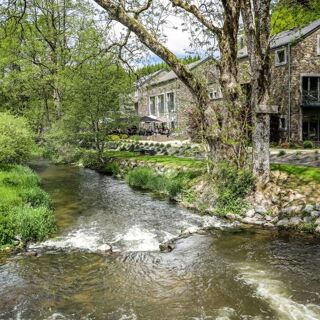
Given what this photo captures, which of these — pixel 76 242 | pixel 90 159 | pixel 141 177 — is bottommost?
pixel 76 242

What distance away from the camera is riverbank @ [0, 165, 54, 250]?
11102mm

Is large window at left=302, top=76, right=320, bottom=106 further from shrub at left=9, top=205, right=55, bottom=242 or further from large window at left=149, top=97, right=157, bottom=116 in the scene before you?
large window at left=149, top=97, right=157, bottom=116

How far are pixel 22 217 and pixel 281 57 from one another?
1095 inches

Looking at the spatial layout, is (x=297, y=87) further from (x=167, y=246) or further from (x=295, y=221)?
(x=167, y=246)

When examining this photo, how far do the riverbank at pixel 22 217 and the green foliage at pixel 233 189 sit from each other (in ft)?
20.0

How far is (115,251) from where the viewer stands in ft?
35.2

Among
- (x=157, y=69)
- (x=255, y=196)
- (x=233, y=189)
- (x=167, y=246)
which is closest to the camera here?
(x=167, y=246)

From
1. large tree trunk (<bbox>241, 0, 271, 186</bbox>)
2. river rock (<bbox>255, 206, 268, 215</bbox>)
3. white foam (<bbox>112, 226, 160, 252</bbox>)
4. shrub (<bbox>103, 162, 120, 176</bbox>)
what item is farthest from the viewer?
shrub (<bbox>103, 162, 120, 176</bbox>)

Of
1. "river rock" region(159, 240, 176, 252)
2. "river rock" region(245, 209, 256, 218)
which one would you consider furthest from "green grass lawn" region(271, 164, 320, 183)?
"river rock" region(159, 240, 176, 252)

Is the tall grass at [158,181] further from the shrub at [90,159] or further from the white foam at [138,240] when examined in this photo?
the shrub at [90,159]

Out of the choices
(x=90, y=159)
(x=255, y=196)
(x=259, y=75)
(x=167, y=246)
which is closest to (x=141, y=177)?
(x=255, y=196)

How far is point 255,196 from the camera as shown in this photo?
1401 centimetres

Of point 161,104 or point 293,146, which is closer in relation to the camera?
point 293,146

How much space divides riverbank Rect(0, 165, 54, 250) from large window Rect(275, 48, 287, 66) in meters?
24.9
